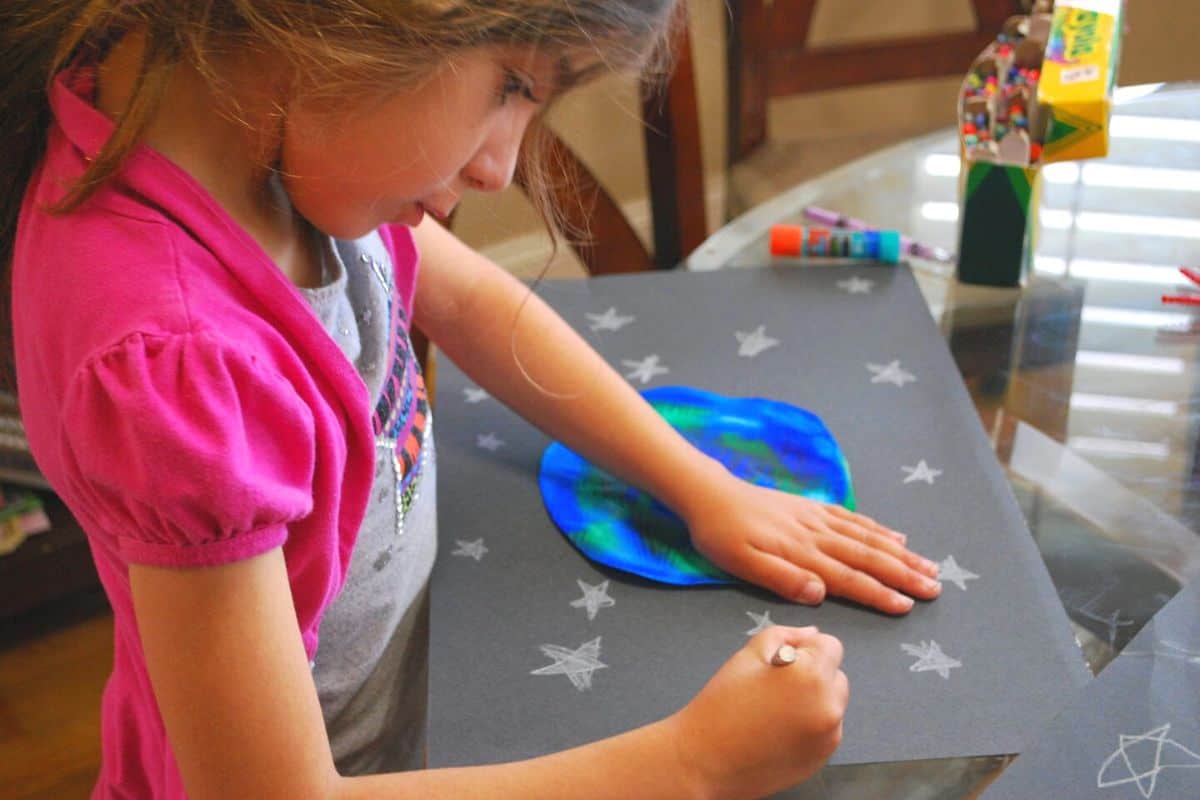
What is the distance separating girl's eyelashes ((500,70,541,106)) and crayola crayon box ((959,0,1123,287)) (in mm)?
454

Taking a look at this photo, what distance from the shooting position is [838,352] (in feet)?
3.01

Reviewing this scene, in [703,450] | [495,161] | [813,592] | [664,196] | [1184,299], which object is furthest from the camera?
[664,196]

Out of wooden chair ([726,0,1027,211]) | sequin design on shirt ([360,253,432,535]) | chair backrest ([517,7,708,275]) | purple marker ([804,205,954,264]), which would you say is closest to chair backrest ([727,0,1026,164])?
wooden chair ([726,0,1027,211])

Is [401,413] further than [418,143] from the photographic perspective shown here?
Yes

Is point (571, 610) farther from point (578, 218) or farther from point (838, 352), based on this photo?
point (578, 218)

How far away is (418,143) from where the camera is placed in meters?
0.56

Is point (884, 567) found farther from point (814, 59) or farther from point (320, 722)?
point (814, 59)

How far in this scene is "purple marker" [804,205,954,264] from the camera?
3.35 feet

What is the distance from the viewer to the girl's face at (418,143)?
546mm

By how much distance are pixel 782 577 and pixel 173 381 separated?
0.36 meters

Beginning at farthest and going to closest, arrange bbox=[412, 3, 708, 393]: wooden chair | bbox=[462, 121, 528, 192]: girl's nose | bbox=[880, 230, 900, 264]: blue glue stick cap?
bbox=[412, 3, 708, 393]: wooden chair < bbox=[880, 230, 900, 264]: blue glue stick cap < bbox=[462, 121, 528, 192]: girl's nose

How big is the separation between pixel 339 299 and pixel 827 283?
460 mm

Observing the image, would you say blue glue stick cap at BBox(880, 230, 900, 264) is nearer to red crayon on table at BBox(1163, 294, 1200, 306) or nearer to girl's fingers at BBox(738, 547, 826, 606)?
red crayon on table at BBox(1163, 294, 1200, 306)

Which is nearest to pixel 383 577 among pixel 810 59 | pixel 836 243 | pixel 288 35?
pixel 288 35
